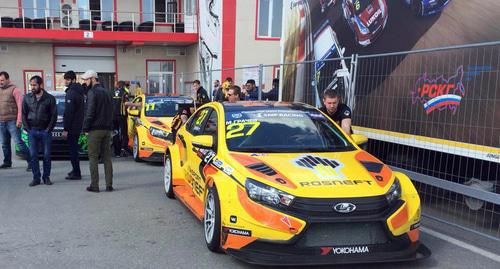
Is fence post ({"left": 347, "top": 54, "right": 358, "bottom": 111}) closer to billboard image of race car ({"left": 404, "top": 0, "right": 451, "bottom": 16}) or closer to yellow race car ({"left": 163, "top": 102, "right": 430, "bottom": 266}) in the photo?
billboard image of race car ({"left": 404, "top": 0, "right": 451, "bottom": 16})

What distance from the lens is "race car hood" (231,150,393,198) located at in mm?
3906

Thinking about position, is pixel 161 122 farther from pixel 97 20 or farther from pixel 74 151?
pixel 97 20

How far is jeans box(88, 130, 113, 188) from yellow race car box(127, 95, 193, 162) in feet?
7.53

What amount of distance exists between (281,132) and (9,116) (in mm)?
6291

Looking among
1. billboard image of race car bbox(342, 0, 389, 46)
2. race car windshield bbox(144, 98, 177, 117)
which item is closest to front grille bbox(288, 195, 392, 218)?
billboard image of race car bbox(342, 0, 389, 46)

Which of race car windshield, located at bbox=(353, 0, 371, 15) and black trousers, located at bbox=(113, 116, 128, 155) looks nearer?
race car windshield, located at bbox=(353, 0, 371, 15)

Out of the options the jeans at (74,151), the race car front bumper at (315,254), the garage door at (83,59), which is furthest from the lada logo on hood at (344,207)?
the garage door at (83,59)

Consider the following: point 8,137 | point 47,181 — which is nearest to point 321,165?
point 47,181

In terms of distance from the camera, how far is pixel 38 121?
7418mm

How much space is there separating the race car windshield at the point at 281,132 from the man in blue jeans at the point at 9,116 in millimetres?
5431

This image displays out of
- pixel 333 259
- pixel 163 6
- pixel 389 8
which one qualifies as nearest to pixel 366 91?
pixel 389 8

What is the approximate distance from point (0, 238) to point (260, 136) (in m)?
2.94

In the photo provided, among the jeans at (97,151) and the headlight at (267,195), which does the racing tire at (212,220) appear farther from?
the jeans at (97,151)

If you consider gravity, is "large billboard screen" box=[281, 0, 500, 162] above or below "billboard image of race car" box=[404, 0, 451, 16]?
below
